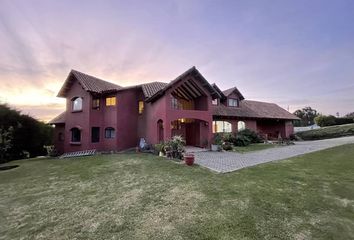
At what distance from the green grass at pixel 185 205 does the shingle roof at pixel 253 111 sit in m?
14.9

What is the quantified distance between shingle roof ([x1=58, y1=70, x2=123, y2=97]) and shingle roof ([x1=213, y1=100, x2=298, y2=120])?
13.0 metres

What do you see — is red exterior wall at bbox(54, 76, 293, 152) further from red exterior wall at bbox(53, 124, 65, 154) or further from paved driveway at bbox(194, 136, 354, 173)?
paved driveway at bbox(194, 136, 354, 173)

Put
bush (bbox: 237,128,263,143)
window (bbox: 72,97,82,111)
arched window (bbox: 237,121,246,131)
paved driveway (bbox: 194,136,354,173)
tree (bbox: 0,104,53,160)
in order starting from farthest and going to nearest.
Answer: arched window (bbox: 237,121,246,131) → bush (bbox: 237,128,263,143) → window (bbox: 72,97,82,111) → tree (bbox: 0,104,53,160) → paved driveway (bbox: 194,136,354,173)

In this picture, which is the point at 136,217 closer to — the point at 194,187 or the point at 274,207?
the point at 194,187

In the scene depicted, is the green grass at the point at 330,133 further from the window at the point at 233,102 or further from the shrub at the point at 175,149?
the shrub at the point at 175,149

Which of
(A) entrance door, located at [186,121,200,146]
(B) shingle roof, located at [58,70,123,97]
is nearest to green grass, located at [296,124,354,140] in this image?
(A) entrance door, located at [186,121,200,146]

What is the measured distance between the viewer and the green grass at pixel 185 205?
16.9 ft

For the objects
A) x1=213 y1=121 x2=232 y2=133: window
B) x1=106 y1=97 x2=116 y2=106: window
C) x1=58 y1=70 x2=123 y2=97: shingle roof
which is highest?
x1=58 y1=70 x2=123 y2=97: shingle roof

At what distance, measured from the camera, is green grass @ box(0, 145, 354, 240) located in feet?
16.9

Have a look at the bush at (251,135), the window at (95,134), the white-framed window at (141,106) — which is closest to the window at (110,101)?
the white-framed window at (141,106)

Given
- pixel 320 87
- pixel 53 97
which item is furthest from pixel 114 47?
pixel 320 87

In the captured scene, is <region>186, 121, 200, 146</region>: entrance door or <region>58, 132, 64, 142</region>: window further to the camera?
<region>58, 132, 64, 142</region>: window

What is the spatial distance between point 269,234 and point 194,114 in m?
15.1

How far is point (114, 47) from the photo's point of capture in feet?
56.7
